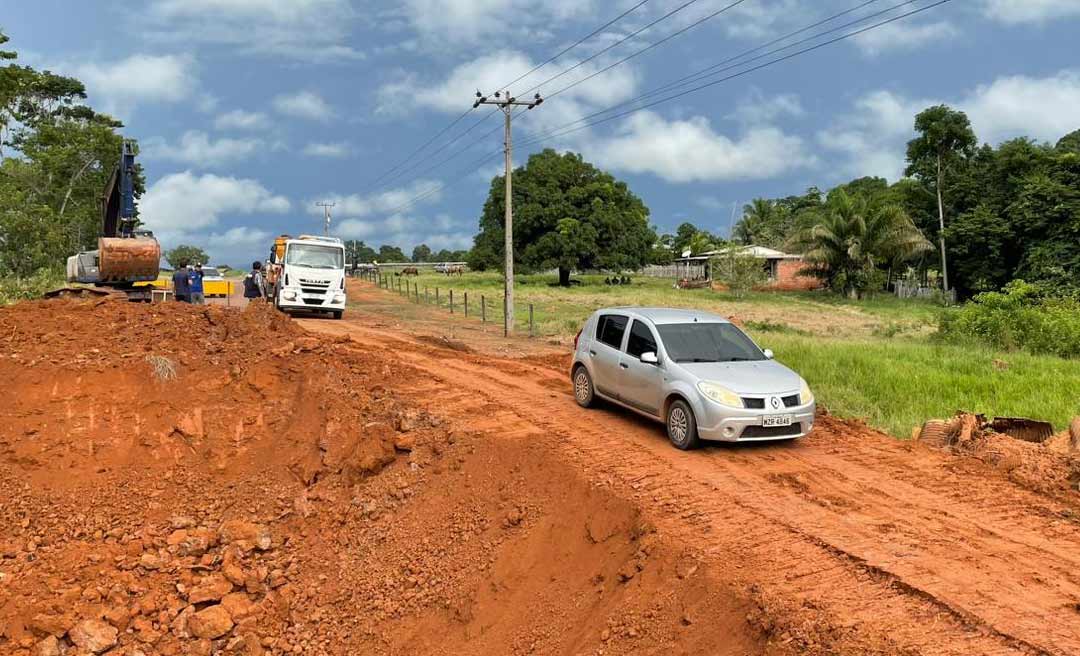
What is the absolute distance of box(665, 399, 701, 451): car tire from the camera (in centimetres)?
833

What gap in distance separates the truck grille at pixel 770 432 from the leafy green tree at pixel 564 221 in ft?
139

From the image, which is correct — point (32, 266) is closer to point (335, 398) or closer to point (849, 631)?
point (335, 398)

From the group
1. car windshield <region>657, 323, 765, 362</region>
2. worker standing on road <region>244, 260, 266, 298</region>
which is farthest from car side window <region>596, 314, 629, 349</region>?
worker standing on road <region>244, 260, 266, 298</region>

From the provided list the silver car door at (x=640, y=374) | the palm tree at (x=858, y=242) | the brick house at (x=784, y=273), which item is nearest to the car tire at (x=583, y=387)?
the silver car door at (x=640, y=374)

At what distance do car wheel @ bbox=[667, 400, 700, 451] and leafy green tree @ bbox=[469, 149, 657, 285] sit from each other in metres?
42.0

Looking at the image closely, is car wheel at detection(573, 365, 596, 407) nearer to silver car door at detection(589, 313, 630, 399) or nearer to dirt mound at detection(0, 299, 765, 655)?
silver car door at detection(589, 313, 630, 399)

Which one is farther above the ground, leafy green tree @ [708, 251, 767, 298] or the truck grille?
leafy green tree @ [708, 251, 767, 298]

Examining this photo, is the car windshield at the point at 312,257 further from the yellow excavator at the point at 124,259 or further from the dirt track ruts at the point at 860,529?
the dirt track ruts at the point at 860,529

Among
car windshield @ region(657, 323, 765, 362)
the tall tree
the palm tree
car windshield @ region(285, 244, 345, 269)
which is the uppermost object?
the tall tree

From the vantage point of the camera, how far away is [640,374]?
9.37m

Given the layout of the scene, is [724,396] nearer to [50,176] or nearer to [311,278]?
[311,278]

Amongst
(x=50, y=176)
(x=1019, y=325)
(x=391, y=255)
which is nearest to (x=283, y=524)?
(x=1019, y=325)

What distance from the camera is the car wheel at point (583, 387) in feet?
35.1

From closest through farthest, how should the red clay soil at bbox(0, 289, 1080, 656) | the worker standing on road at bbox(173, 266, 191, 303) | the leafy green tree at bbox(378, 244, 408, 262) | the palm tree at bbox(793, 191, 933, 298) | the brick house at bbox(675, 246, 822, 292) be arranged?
1. the red clay soil at bbox(0, 289, 1080, 656)
2. the worker standing on road at bbox(173, 266, 191, 303)
3. the palm tree at bbox(793, 191, 933, 298)
4. the brick house at bbox(675, 246, 822, 292)
5. the leafy green tree at bbox(378, 244, 408, 262)
